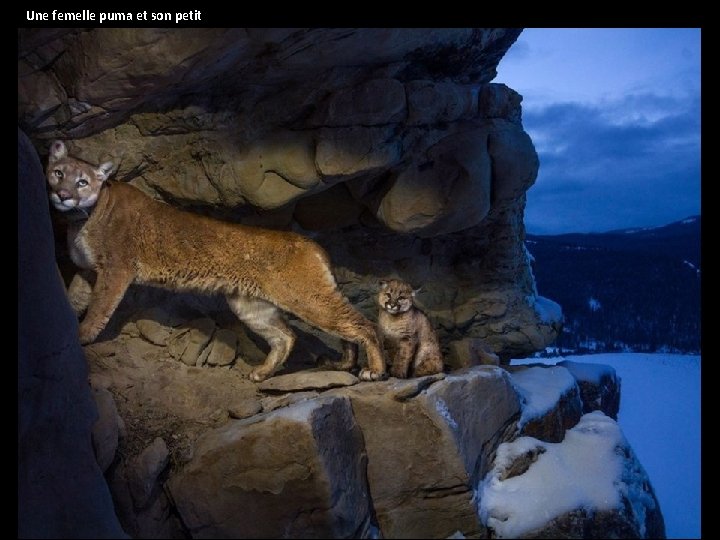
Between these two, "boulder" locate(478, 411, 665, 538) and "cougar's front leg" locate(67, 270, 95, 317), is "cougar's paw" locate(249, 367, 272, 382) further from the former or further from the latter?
"boulder" locate(478, 411, 665, 538)

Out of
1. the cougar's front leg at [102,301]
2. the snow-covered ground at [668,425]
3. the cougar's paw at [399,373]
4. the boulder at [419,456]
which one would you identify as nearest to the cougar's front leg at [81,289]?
the cougar's front leg at [102,301]

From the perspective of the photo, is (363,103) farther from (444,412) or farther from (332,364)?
(444,412)

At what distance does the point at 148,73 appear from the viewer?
12.9ft

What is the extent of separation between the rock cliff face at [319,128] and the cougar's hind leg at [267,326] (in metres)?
0.91

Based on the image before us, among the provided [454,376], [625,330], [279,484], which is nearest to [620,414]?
[625,330]

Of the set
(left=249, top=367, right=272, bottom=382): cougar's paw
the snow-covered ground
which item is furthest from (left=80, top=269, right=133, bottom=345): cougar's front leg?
the snow-covered ground

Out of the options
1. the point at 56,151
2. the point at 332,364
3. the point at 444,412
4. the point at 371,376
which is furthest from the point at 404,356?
the point at 56,151

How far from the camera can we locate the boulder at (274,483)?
3332mm

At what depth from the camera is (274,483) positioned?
3.38 meters

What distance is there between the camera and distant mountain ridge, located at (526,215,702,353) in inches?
209

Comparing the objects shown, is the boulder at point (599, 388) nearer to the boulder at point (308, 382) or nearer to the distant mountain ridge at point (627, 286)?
the distant mountain ridge at point (627, 286)

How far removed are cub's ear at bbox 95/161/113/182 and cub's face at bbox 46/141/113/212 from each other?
0.01 m
